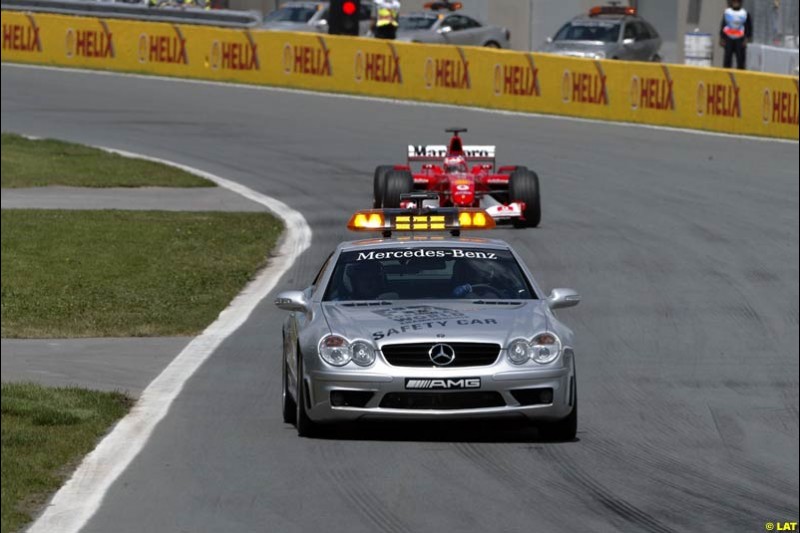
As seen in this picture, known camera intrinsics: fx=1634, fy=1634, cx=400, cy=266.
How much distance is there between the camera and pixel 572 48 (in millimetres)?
55219

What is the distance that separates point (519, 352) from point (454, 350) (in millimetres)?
207

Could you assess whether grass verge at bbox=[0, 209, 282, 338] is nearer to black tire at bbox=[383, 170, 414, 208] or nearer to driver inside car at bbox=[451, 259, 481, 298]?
black tire at bbox=[383, 170, 414, 208]

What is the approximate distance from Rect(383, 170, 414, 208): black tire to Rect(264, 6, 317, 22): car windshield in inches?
2333

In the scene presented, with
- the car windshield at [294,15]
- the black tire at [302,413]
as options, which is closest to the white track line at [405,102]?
the car windshield at [294,15]

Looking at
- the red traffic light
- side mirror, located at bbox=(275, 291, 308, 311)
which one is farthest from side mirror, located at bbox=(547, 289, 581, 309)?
the red traffic light

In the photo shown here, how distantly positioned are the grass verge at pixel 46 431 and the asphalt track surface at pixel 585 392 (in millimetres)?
1036

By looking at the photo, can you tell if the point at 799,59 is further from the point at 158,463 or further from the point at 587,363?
the point at 158,463

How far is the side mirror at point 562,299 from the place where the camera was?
15.5ft

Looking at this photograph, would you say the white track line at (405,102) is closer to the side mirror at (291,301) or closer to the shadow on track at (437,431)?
the side mirror at (291,301)

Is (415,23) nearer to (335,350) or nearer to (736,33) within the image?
(736,33)

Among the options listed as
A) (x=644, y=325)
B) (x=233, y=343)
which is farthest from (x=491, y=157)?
(x=644, y=325)

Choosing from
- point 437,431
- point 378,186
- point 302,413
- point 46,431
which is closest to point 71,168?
point 46,431

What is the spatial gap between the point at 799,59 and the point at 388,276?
44.5 meters

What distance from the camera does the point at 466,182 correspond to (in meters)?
5.98
